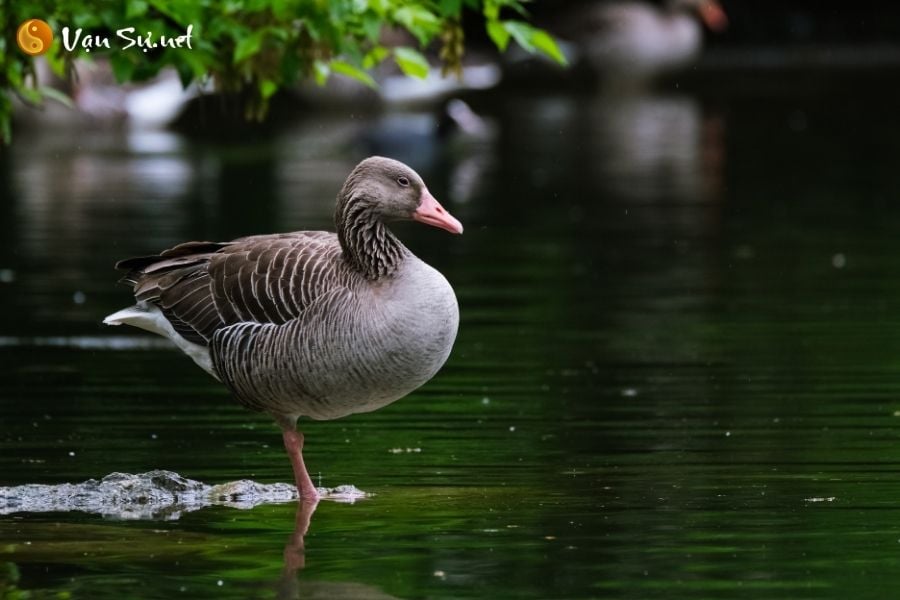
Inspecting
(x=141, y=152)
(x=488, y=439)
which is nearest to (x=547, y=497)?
(x=488, y=439)

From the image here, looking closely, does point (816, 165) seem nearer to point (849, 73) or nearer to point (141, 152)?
point (141, 152)

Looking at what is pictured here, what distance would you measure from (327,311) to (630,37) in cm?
4382

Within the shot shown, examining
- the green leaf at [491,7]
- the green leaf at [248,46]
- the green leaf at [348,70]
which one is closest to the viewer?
the green leaf at [248,46]

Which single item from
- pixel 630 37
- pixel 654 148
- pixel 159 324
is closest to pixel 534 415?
pixel 159 324

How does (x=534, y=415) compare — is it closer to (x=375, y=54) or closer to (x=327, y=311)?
(x=375, y=54)

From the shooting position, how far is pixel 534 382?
40.2 ft

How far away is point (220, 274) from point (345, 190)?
887 mm

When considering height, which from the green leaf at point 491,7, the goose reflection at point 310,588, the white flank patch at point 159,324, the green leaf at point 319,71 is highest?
the green leaf at point 491,7

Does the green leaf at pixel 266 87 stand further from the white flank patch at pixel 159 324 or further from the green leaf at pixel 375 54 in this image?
the white flank patch at pixel 159 324

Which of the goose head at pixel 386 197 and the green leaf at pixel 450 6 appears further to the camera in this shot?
the green leaf at pixel 450 6

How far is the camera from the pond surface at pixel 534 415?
749 centimetres

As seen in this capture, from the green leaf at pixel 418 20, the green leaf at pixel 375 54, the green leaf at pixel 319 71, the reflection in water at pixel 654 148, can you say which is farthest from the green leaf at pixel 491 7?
the reflection in water at pixel 654 148

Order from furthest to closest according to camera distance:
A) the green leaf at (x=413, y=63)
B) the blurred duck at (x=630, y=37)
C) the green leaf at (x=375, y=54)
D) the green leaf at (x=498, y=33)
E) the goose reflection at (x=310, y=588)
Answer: the blurred duck at (x=630, y=37) → the green leaf at (x=375, y=54) → the green leaf at (x=413, y=63) → the green leaf at (x=498, y=33) → the goose reflection at (x=310, y=588)
